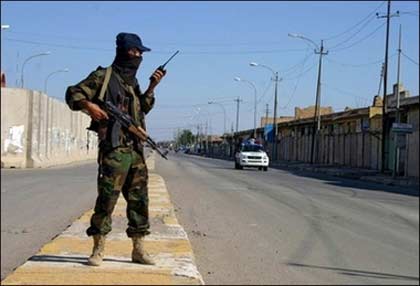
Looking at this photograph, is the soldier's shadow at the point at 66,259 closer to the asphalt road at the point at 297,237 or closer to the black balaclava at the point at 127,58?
the asphalt road at the point at 297,237

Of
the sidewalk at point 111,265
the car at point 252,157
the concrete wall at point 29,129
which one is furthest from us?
the car at point 252,157

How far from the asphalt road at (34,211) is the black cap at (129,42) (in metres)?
5.28

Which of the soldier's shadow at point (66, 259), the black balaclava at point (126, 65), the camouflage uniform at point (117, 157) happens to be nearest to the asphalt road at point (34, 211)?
the soldier's shadow at point (66, 259)

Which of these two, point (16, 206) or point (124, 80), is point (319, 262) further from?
point (16, 206)

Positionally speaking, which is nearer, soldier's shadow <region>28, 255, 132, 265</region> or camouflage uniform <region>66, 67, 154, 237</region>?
camouflage uniform <region>66, 67, 154, 237</region>

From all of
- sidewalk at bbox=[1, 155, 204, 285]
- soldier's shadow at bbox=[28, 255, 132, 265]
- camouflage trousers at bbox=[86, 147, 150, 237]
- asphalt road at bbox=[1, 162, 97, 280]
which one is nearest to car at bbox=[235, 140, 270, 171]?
asphalt road at bbox=[1, 162, 97, 280]

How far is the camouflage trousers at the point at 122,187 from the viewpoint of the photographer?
5.70 metres

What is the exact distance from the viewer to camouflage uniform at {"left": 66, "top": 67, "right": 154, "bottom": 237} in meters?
5.61

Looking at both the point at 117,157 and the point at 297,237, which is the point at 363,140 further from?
the point at 117,157

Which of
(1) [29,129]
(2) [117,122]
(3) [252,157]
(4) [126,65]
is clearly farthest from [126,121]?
(3) [252,157]

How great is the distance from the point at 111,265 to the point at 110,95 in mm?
1706

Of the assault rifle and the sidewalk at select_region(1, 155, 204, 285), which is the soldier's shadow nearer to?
the sidewalk at select_region(1, 155, 204, 285)

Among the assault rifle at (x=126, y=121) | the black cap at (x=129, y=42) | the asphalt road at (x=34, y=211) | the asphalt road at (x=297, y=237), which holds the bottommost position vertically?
A: the asphalt road at (x=34, y=211)

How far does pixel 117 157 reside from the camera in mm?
5668
